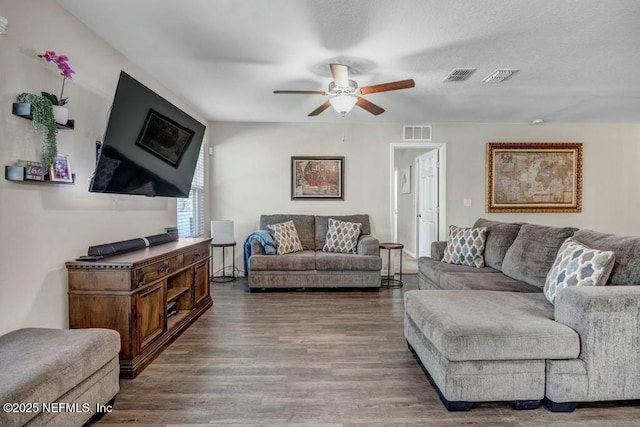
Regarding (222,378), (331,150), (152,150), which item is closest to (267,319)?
(222,378)

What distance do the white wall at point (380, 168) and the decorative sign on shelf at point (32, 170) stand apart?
315cm

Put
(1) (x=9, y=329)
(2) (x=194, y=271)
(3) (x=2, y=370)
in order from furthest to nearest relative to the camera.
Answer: (2) (x=194, y=271)
(1) (x=9, y=329)
(3) (x=2, y=370)

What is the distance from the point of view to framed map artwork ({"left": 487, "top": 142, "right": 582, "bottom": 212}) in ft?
16.7

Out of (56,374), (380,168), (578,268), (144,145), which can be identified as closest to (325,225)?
(380,168)

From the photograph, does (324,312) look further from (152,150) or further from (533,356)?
(152,150)

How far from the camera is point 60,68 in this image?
6.69 ft

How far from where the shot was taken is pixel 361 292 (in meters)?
4.23

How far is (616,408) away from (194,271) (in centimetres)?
333

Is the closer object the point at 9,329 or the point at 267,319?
the point at 9,329

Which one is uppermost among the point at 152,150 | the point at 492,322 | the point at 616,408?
the point at 152,150

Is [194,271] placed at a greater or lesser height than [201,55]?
lesser

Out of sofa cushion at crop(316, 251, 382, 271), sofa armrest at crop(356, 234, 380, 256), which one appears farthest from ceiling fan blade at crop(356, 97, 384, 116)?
sofa cushion at crop(316, 251, 382, 271)

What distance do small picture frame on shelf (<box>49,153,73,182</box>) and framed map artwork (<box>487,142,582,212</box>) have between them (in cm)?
529

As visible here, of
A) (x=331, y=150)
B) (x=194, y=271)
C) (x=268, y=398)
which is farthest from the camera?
(x=331, y=150)
